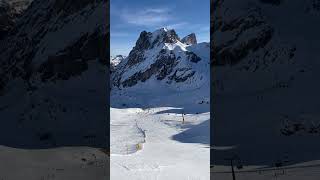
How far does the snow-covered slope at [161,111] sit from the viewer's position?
13773mm

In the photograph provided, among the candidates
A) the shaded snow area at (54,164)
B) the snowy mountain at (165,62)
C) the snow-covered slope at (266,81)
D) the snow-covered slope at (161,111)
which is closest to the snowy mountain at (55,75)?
the shaded snow area at (54,164)

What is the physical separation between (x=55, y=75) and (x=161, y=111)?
26.2 m

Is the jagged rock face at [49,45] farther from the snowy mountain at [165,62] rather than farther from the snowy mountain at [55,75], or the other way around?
the snowy mountain at [165,62]

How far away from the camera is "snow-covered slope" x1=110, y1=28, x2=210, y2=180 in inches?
542

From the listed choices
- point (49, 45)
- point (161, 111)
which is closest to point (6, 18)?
point (49, 45)

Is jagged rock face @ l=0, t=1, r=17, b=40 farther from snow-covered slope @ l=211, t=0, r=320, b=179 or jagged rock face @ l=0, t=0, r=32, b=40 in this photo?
snow-covered slope @ l=211, t=0, r=320, b=179

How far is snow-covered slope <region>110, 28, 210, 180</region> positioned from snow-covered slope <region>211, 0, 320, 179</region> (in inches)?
80.7

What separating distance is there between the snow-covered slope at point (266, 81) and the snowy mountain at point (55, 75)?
667 centimetres

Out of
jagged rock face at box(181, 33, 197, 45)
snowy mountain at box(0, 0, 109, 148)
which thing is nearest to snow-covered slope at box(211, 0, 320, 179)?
snowy mountain at box(0, 0, 109, 148)

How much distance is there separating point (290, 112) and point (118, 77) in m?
111

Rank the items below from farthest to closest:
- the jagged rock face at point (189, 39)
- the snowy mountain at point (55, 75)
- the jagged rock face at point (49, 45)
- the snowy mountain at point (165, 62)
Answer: the jagged rock face at point (189, 39) < the snowy mountain at point (165, 62) < the jagged rock face at point (49, 45) < the snowy mountain at point (55, 75)

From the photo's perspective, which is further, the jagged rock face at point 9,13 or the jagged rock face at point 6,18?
the jagged rock face at point 9,13

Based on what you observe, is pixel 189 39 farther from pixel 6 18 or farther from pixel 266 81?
pixel 6 18

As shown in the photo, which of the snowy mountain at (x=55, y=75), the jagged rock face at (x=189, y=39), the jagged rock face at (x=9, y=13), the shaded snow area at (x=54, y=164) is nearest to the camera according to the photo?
the shaded snow area at (x=54, y=164)
